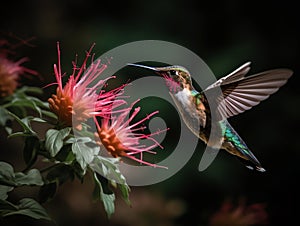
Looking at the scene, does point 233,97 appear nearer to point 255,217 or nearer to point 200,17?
point 255,217

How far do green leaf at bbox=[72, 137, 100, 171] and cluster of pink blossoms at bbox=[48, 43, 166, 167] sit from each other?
0.07m

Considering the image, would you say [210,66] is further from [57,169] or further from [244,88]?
[57,169]

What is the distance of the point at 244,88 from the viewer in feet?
3.22

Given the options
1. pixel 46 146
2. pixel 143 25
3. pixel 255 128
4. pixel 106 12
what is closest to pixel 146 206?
pixel 255 128

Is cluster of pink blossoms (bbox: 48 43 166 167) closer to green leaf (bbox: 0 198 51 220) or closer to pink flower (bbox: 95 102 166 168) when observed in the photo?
pink flower (bbox: 95 102 166 168)

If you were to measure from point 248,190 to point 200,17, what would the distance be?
86 cm

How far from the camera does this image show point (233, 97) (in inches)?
40.4

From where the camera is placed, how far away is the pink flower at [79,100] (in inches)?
36.9

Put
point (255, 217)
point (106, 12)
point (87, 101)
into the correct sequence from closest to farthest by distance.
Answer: point (87, 101) → point (255, 217) → point (106, 12)

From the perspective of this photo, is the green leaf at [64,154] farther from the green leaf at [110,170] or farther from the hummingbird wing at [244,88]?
the hummingbird wing at [244,88]

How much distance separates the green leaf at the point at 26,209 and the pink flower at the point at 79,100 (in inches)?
6.3

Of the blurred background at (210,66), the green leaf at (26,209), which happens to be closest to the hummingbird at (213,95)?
the green leaf at (26,209)

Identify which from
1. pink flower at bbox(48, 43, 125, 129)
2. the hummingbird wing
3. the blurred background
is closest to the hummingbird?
the hummingbird wing

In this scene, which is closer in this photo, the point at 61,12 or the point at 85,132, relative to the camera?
the point at 85,132
